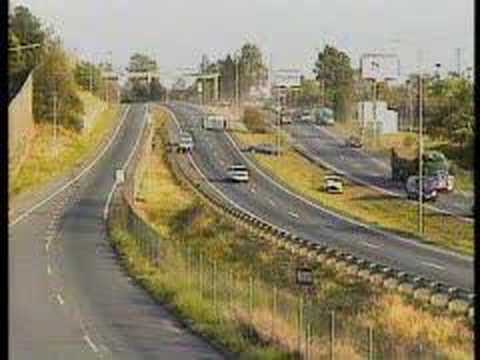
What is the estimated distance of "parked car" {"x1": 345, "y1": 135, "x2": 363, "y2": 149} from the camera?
70.1m

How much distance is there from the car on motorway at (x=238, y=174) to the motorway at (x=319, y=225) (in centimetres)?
35

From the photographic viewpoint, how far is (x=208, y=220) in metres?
34.8

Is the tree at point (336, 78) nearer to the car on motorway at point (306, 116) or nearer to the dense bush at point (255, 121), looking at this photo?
the car on motorway at point (306, 116)

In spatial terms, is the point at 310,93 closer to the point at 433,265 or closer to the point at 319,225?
the point at 319,225

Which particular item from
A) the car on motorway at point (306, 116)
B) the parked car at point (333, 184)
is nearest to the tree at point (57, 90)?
the parked car at point (333, 184)

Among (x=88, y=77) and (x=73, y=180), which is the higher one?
(x=88, y=77)

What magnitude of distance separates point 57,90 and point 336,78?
38429 mm

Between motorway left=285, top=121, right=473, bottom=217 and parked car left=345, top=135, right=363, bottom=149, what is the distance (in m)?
0.37

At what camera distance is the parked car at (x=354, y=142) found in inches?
2758

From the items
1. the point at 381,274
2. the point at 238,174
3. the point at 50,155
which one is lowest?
the point at 381,274

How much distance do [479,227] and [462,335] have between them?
14.3 meters

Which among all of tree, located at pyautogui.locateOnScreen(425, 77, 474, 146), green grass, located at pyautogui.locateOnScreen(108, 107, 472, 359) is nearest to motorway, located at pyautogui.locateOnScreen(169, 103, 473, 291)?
green grass, located at pyautogui.locateOnScreen(108, 107, 472, 359)

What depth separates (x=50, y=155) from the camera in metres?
58.3

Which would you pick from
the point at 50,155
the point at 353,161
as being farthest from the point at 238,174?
the point at 353,161
